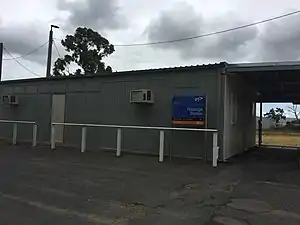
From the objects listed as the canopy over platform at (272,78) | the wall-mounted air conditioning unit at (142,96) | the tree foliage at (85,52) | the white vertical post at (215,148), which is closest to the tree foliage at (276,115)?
the tree foliage at (85,52)

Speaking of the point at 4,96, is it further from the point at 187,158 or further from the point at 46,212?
the point at 46,212

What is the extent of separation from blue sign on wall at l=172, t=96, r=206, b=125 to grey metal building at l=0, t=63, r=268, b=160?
0.38 meters

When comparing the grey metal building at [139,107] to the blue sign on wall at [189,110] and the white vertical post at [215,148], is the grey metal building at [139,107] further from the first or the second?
the white vertical post at [215,148]

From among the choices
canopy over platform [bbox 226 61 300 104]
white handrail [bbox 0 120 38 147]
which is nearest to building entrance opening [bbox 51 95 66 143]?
white handrail [bbox 0 120 38 147]

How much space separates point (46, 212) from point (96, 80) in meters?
7.98

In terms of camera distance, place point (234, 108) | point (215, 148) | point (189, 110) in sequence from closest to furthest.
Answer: point (215, 148)
point (189, 110)
point (234, 108)

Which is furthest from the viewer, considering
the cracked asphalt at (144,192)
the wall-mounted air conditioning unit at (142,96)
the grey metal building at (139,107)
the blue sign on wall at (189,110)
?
the wall-mounted air conditioning unit at (142,96)

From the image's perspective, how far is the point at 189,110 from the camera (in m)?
10.1

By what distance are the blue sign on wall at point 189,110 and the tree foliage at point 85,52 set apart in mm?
21903

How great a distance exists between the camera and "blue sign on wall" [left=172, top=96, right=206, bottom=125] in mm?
9945

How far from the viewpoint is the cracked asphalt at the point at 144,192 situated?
4.76 metres

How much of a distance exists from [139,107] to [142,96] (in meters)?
0.66

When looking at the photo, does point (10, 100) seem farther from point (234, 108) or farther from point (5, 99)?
point (234, 108)

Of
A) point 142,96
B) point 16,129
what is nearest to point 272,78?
point 142,96
